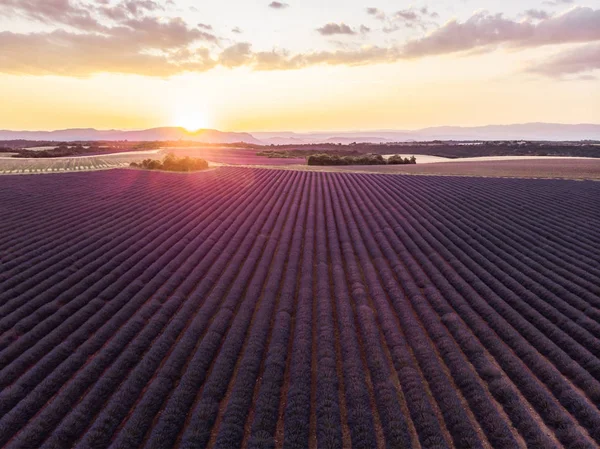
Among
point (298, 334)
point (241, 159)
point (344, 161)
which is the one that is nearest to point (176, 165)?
point (241, 159)

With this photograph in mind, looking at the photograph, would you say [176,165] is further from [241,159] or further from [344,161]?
[344,161]

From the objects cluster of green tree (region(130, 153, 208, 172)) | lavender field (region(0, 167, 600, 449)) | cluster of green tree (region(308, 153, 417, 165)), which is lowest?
lavender field (region(0, 167, 600, 449))

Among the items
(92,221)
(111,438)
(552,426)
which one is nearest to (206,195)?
(92,221)

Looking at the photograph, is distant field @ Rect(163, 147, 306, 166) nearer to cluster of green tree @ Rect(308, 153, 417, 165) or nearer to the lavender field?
cluster of green tree @ Rect(308, 153, 417, 165)

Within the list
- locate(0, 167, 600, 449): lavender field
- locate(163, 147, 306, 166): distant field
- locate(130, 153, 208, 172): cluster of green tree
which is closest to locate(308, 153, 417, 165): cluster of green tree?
locate(163, 147, 306, 166): distant field

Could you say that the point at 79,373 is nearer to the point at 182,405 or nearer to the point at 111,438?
the point at 111,438

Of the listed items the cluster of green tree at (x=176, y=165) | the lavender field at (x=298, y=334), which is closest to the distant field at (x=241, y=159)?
the cluster of green tree at (x=176, y=165)

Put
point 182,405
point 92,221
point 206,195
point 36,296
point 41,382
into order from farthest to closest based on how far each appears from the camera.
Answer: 1. point 206,195
2. point 92,221
3. point 36,296
4. point 41,382
5. point 182,405

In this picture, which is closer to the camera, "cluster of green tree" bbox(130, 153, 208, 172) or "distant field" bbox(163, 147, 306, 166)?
"cluster of green tree" bbox(130, 153, 208, 172)
